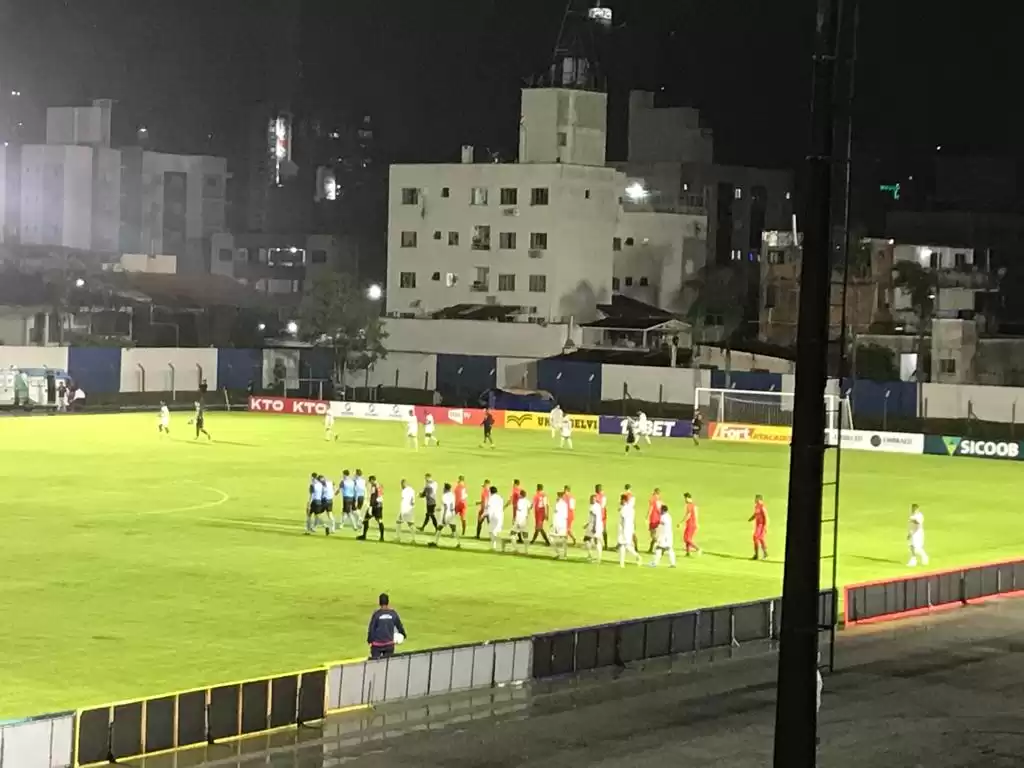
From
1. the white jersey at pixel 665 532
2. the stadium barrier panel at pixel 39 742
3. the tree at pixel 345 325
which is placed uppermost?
the tree at pixel 345 325

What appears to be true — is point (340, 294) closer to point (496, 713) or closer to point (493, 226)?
point (493, 226)

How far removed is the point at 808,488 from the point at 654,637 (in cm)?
1497

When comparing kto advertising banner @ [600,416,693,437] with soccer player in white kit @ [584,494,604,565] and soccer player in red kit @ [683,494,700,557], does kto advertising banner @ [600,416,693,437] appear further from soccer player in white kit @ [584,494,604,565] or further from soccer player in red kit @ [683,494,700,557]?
soccer player in white kit @ [584,494,604,565]

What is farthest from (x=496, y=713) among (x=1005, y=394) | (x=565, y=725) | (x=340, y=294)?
(x=340, y=294)

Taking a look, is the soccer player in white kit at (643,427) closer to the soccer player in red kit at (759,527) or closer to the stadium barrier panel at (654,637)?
the soccer player in red kit at (759,527)

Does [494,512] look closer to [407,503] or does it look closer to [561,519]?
[561,519]

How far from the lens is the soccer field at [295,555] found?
26.4 m

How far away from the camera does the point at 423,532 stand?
40062 mm

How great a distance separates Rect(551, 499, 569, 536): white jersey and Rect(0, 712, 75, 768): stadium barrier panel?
18.4m

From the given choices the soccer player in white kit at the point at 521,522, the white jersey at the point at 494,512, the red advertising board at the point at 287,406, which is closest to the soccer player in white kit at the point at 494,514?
the white jersey at the point at 494,512

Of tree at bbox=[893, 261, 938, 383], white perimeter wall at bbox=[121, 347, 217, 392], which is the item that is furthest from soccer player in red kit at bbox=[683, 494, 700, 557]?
tree at bbox=[893, 261, 938, 383]

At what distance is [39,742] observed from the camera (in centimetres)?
1844

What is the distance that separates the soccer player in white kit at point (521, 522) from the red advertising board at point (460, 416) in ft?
127

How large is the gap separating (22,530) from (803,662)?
101 ft
